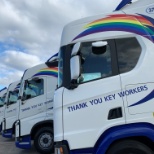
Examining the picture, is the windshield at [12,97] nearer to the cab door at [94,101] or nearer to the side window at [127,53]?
the cab door at [94,101]

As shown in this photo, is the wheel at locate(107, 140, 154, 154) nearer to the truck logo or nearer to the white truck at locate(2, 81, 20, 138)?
the truck logo

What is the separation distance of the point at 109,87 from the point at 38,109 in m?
5.32

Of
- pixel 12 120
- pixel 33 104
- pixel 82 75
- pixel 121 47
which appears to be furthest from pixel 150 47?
pixel 12 120

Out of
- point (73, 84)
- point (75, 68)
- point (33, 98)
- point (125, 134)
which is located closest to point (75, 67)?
point (75, 68)

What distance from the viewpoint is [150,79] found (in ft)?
14.0

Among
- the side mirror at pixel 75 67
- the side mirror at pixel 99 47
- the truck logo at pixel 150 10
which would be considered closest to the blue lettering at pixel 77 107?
the side mirror at pixel 75 67

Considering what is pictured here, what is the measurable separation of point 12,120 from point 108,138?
29.2 feet

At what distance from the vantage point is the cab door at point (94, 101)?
4270 millimetres

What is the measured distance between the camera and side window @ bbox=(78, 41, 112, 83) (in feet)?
14.6

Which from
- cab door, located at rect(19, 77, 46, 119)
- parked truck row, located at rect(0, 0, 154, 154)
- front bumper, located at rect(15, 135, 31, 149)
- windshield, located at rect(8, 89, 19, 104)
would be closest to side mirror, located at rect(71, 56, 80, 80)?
parked truck row, located at rect(0, 0, 154, 154)

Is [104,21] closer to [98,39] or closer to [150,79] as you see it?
[98,39]

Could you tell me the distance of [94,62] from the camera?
14.9 feet

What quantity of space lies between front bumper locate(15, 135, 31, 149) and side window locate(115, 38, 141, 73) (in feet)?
18.7

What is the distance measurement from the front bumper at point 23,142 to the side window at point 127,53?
18.7 ft
